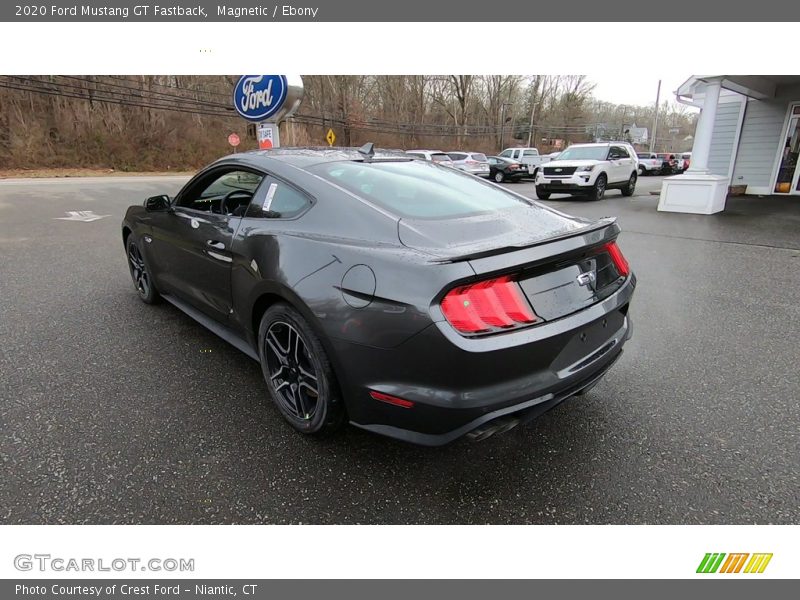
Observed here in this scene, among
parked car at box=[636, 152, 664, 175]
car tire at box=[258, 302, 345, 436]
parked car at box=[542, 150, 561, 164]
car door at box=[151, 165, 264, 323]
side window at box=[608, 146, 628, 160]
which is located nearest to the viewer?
car tire at box=[258, 302, 345, 436]

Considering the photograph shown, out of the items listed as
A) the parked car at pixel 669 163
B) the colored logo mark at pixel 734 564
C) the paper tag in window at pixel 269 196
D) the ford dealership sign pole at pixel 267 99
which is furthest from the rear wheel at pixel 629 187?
the parked car at pixel 669 163

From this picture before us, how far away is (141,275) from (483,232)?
146 inches

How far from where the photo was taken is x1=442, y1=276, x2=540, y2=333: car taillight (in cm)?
185

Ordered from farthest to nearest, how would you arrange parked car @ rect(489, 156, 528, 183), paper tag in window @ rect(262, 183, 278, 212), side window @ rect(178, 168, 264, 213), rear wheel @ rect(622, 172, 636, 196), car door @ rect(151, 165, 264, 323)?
parked car @ rect(489, 156, 528, 183) < rear wheel @ rect(622, 172, 636, 196) < side window @ rect(178, 168, 264, 213) < car door @ rect(151, 165, 264, 323) < paper tag in window @ rect(262, 183, 278, 212)

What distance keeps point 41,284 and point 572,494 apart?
582 cm

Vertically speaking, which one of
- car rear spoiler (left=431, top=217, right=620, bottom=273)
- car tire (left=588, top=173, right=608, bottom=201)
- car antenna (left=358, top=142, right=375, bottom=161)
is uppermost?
car antenna (left=358, top=142, right=375, bottom=161)

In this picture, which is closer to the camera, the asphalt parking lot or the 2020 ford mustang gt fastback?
the 2020 ford mustang gt fastback

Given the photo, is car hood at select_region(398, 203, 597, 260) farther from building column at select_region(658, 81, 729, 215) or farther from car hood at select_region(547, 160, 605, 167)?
car hood at select_region(547, 160, 605, 167)

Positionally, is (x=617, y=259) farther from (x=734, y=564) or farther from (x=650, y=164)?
(x=650, y=164)

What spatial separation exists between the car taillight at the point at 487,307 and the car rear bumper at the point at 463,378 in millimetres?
49

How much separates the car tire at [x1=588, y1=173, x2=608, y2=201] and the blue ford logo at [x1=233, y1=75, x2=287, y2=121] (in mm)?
10201

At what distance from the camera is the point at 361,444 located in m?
2.50

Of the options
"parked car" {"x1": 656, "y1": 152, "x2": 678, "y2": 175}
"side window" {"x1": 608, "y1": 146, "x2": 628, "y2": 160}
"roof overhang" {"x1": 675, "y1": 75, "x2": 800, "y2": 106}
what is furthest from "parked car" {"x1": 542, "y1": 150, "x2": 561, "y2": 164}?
"parked car" {"x1": 656, "y1": 152, "x2": 678, "y2": 175}

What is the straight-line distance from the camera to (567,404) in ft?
9.40
